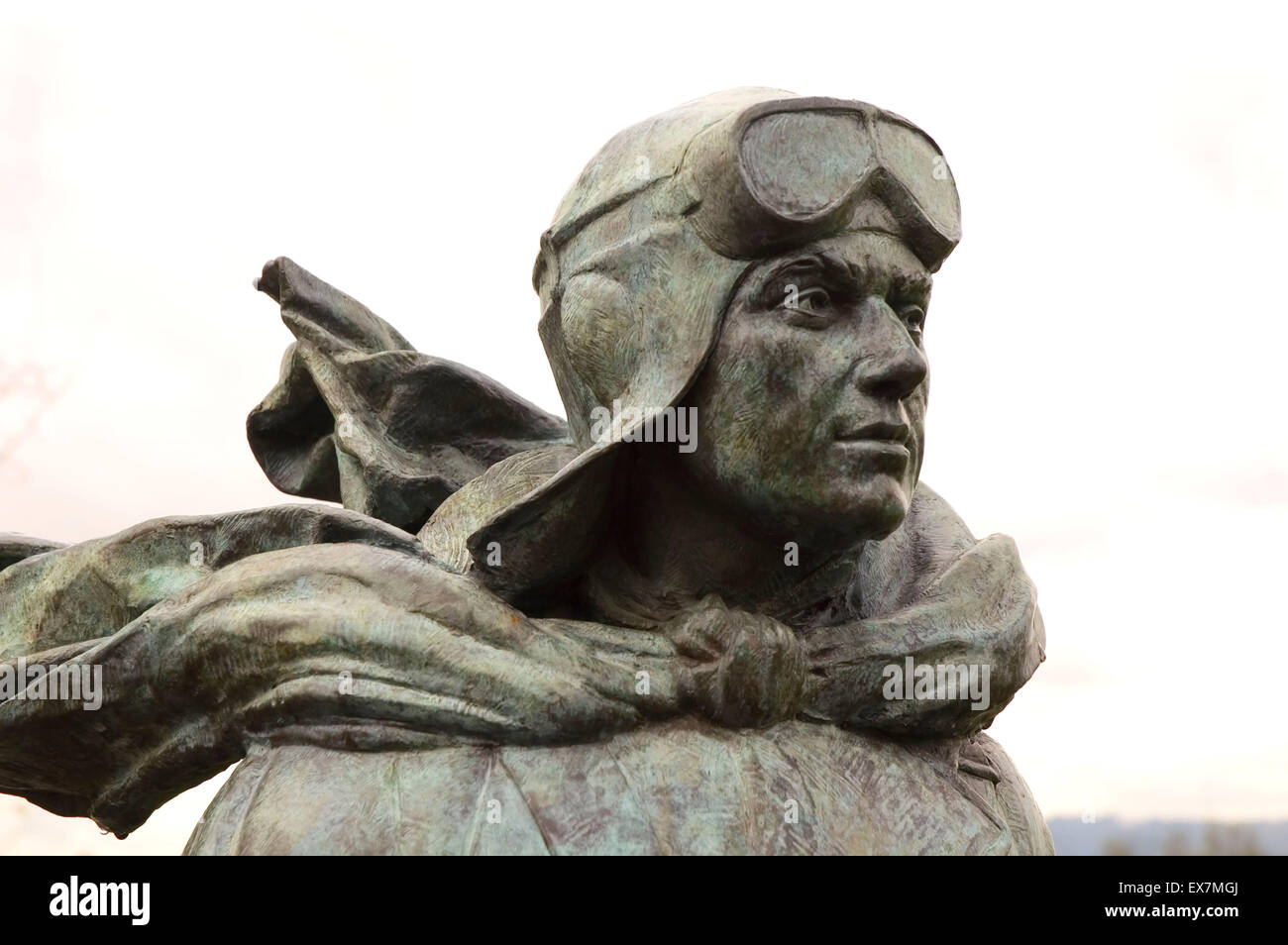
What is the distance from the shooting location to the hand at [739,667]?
5289 mm

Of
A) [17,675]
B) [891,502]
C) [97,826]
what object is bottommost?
[97,826]

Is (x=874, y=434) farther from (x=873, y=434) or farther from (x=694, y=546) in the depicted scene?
(x=694, y=546)

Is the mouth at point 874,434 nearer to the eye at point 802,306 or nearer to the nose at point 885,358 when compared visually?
the nose at point 885,358

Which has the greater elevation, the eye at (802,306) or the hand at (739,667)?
the eye at (802,306)

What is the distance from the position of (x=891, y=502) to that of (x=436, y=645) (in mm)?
1093

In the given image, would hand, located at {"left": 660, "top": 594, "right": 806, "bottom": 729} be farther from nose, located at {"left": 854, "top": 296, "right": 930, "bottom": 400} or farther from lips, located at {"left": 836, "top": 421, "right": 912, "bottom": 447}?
nose, located at {"left": 854, "top": 296, "right": 930, "bottom": 400}

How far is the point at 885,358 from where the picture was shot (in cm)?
523

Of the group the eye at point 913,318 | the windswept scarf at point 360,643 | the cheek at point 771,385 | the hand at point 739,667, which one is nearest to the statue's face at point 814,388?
the cheek at point 771,385

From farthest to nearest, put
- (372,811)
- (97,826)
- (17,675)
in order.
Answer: (97,826), (17,675), (372,811)

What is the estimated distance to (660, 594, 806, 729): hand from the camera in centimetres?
529

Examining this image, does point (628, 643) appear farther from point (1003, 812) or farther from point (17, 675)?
point (17, 675)

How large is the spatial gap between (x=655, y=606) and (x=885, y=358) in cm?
85

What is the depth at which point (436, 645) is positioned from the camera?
206 inches
